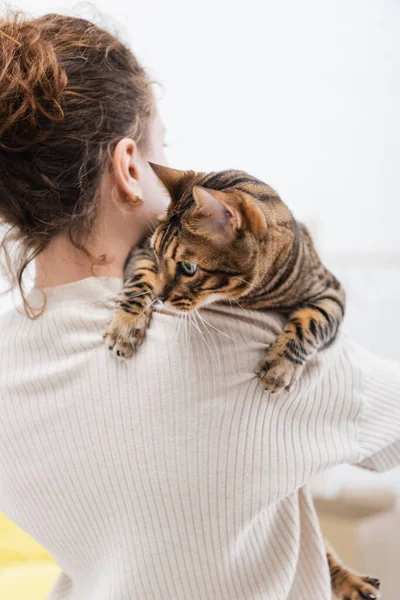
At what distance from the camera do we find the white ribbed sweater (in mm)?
818

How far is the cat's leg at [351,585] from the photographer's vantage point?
3.79ft

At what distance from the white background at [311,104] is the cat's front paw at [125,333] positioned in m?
1.46

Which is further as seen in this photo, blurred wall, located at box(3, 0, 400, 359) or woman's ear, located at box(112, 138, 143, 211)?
blurred wall, located at box(3, 0, 400, 359)

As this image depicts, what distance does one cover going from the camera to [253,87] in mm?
2398

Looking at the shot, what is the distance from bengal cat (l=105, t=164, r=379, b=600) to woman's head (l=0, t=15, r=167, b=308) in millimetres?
101

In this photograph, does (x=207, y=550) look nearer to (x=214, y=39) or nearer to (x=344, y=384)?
(x=344, y=384)

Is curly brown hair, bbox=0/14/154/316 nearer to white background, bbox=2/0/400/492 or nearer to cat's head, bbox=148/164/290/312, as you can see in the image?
cat's head, bbox=148/164/290/312

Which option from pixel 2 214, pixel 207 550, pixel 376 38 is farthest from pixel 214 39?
pixel 207 550

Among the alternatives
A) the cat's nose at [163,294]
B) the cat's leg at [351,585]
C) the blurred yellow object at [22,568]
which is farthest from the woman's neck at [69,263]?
the blurred yellow object at [22,568]

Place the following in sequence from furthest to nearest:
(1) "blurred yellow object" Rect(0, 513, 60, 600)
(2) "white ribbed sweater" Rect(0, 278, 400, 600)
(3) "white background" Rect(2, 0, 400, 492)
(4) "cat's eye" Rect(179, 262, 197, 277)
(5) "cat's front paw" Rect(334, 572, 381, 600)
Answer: (3) "white background" Rect(2, 0, 400, 492) < (1) "blurred yellow object" Rect(0, 513, 60, 600) < (5) "cat's front paw" Rect(334, 572, 381, 600) < (4) "cat's eye" Rect(179, 262, 197, 277) < (2) "white ribbed sweater" Rect(0, 278, 400, 600)

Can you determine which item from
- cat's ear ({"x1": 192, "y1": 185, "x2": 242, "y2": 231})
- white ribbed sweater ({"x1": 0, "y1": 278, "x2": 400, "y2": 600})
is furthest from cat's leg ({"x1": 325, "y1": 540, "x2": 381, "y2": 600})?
cat's ear ({"x1": 192, "y1": 185, "x2": 242, "y2": 231})

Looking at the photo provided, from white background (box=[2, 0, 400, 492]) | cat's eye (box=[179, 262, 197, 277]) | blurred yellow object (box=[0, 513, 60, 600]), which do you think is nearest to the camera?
cat's eye (box=[179, 262, 197, 277])

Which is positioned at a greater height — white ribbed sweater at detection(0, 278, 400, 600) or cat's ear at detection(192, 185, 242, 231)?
cat's ear at detection(192, 185, 242, 231)

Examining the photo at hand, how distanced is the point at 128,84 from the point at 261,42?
156cm
